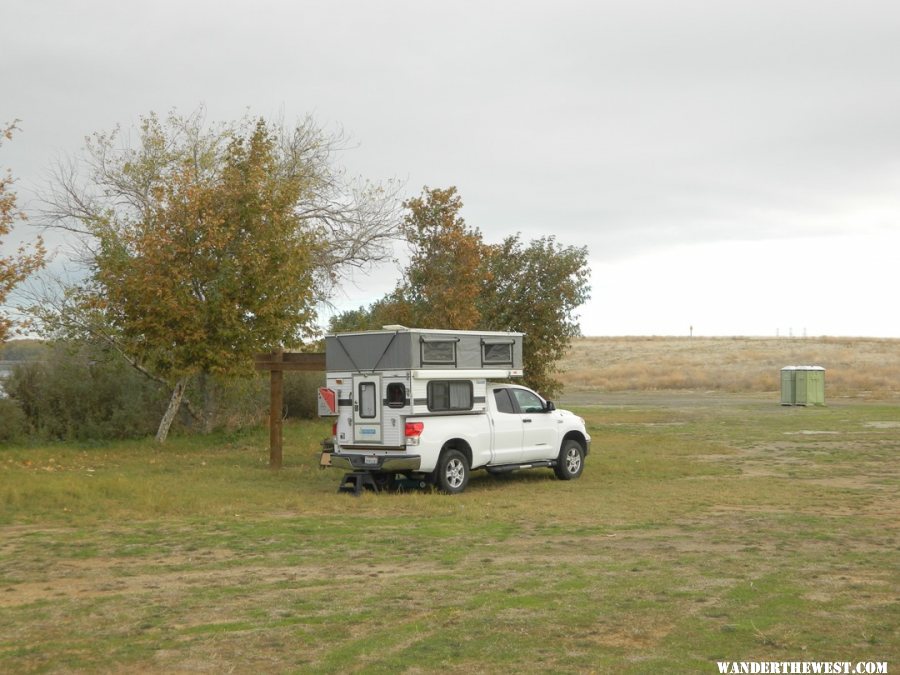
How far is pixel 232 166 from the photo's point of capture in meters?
24.0

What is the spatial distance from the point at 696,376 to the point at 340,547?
203 ft

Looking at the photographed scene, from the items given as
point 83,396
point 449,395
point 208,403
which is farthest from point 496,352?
point 83,396

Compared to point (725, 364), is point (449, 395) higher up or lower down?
lower down

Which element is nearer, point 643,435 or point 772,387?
point 643,435

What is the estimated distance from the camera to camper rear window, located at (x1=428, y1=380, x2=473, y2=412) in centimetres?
1617

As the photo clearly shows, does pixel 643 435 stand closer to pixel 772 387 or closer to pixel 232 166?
pixel 232 166

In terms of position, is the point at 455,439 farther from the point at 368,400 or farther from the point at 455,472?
the point at 368,400

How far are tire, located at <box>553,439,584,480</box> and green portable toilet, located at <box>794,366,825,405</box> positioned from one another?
92.4 ft

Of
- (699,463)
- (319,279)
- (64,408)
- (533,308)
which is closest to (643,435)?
(533,308)

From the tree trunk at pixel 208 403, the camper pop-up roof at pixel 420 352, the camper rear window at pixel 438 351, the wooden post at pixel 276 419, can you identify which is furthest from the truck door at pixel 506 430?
the tree trunk at pixel 208 403

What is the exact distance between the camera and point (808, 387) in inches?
1731

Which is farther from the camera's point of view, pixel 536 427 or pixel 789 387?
pixel 789 387

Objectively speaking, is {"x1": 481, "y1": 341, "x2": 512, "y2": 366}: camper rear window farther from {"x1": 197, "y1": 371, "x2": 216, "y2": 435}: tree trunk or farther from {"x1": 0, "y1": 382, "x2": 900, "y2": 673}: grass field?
{"x1": 197, "y1": 371, "x2": 216, "y2": 435}: tree trunk

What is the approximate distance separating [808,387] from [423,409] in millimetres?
32168
